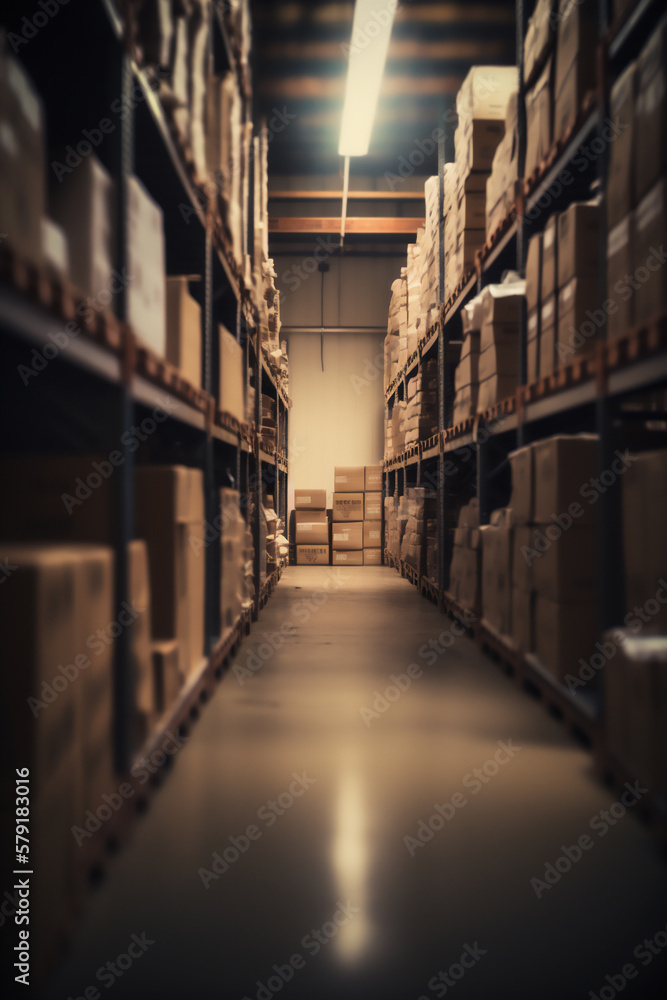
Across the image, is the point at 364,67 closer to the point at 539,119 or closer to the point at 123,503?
the point at 539,119

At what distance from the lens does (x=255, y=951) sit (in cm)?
142

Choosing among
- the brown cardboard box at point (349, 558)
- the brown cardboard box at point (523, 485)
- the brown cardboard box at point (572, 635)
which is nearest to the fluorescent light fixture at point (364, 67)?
the brown cardboard box at point (523, 485)

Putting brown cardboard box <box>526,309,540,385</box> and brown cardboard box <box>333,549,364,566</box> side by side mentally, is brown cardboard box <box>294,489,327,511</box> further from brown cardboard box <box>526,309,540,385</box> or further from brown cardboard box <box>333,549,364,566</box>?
brown cardboard box <box>526,309,540,385</box>

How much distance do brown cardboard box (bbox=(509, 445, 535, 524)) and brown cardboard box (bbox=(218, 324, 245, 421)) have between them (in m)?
1.66

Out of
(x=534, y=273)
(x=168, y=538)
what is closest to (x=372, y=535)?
(x=534, y=273)

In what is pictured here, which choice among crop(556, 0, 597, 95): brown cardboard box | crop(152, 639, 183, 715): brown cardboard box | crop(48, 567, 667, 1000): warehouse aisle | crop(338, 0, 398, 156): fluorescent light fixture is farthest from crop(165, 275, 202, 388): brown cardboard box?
crop(338, 0, 398, 156): fluorescent light fixture

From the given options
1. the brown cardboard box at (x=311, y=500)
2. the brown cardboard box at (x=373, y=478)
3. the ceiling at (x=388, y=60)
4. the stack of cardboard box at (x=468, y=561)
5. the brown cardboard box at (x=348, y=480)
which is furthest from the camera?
the brown cardboard box at (x=373, y=478)

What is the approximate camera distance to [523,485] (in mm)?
3365

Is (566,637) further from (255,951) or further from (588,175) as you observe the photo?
(588,175)

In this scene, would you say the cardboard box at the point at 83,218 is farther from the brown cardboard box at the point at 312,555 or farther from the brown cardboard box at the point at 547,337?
the brown cardboard box at the point at 312,555

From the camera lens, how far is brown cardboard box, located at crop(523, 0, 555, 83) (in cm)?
344

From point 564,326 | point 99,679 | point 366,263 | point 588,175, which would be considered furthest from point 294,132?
point 99,679

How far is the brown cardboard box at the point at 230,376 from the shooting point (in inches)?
149

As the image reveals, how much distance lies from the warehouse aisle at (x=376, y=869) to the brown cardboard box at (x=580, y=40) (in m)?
2.95
